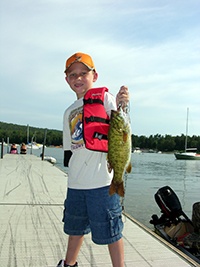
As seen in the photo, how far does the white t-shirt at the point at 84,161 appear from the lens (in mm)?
2637

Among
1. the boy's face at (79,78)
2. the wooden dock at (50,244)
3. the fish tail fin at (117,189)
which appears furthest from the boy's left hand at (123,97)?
the wooden dock at (50,244)

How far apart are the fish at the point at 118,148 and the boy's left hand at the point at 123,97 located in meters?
0.11

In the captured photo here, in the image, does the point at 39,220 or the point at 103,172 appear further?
the point at 39,220

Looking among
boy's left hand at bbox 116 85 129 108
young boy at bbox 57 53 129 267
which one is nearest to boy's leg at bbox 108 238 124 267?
young boy at bbox 57 53 129 267

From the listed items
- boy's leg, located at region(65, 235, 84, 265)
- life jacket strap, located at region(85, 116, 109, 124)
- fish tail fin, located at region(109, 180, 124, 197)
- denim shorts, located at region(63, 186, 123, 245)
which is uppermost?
life jacket strap, located at region(85, 116, 109, 124)

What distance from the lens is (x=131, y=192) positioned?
17.6 m

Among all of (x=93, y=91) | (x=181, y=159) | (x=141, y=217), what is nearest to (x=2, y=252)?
(x=93, y=91)

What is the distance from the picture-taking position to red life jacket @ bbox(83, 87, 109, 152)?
2.61 m

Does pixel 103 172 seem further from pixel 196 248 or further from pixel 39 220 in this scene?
pixel 196 248

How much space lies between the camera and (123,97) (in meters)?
2.62

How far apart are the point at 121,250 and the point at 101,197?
472 mm

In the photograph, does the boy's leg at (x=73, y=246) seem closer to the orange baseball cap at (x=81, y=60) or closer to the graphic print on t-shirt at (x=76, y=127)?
the graphic print on t-shirt at (x=76, y=127)

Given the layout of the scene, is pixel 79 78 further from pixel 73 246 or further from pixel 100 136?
pixel 73 246

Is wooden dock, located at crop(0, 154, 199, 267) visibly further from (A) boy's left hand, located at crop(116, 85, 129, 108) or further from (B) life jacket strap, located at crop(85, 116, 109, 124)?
(A) boy's left hand, located at crop(116, 85, 129, 108)
